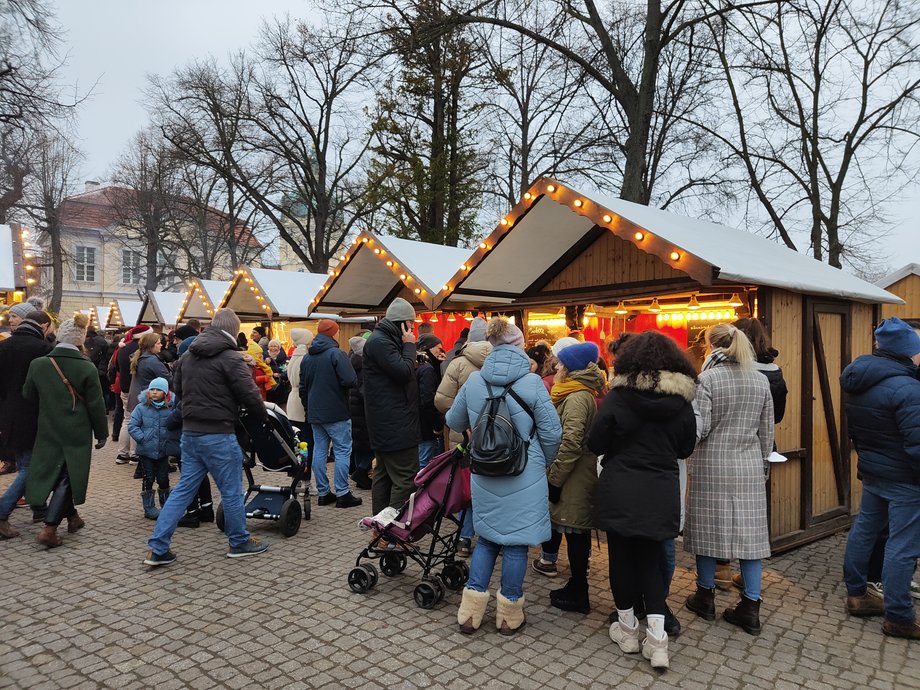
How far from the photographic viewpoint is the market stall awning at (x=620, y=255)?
17.8ft

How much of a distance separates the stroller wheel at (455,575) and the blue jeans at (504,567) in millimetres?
609

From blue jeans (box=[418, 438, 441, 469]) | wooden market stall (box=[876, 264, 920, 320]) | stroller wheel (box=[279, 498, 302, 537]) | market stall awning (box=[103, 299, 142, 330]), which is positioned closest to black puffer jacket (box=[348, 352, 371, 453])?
blue jeans (box=[418, 438, 441, 469])

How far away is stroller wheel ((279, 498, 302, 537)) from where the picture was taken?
5578mm

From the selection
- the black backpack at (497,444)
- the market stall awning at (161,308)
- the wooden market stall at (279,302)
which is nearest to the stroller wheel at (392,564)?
the black backpack at (497,444)

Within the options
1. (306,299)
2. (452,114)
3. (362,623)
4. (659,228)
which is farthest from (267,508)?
(452,114)

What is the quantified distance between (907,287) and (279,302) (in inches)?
546

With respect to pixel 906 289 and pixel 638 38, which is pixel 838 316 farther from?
pixel 638 38

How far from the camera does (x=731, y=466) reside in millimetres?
3893

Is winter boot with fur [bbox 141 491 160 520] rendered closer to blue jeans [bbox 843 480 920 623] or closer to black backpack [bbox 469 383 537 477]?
black backpack [bbox 469 383 537 477]

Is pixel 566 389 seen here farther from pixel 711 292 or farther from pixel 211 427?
pixel 711 292

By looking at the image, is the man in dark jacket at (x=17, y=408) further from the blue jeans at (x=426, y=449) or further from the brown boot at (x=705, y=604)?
the brown boot at (x=705, y=604)

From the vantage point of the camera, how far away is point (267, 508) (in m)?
5.75

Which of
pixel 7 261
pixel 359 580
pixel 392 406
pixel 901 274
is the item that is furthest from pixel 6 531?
pixel 901 274

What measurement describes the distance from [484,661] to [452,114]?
62.9ft
